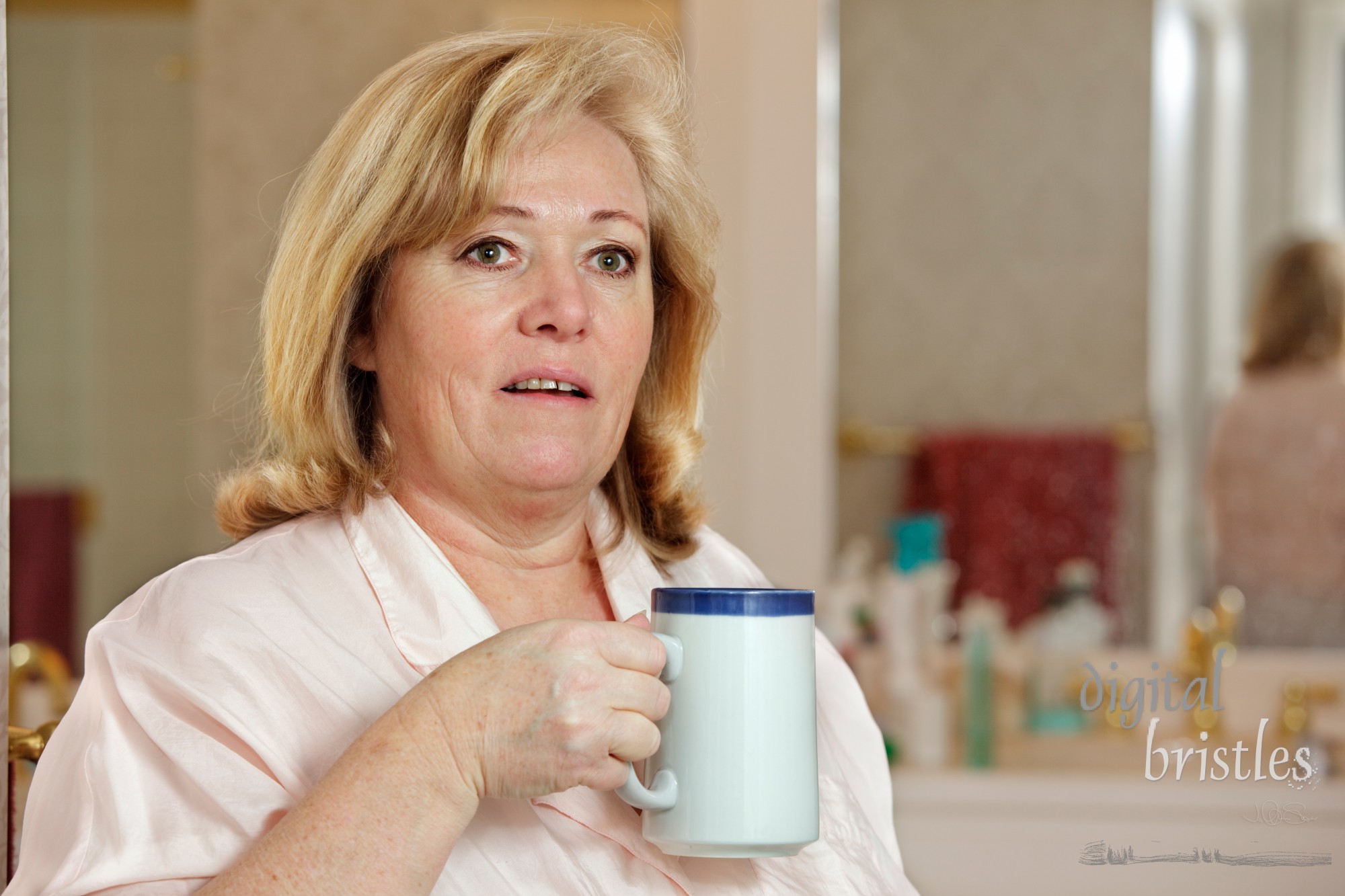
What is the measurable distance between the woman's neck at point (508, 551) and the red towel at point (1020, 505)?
3.72ft

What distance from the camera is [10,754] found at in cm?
77

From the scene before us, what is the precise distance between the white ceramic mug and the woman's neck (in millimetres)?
199

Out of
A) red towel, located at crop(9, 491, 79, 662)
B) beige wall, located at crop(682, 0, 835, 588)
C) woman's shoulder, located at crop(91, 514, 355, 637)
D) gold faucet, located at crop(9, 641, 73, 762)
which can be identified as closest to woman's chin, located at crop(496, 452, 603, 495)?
woman's shoulder, located at crop(91, 514, 355, 637)

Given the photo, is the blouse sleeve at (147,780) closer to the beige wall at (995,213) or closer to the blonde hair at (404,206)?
the blonde hair at (404,206)

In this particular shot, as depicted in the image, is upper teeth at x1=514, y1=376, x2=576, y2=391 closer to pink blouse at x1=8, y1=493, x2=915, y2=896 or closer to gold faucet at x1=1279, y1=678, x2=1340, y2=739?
pink blouse at x1=8, y1=493, x2=915, y2=896

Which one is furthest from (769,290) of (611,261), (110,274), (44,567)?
(44,567)

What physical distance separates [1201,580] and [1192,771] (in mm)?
923

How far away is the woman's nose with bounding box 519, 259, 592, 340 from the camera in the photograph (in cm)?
71

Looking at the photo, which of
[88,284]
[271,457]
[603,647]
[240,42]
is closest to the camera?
[603,647]

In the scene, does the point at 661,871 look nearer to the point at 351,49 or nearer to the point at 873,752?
the point at 873,752

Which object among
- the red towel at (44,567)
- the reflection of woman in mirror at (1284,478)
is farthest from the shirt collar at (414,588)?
the red towel at (44,567)

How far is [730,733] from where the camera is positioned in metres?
0.58

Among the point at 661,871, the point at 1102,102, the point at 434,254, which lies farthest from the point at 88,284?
the point at 661,871

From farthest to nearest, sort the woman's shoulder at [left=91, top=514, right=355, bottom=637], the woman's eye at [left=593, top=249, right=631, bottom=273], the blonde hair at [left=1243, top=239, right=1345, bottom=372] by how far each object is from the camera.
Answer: the blonde hair at [left=1243, top=239, right=1345, bottom=372] → the woman's eye at [left=593, top=249, right=631, bottom=273] → the woman's shoulder at [left=91, top=514, right=355, bottom=637]
